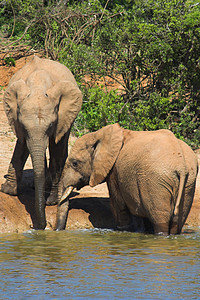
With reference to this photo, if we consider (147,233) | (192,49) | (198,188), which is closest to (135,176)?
(147,233)

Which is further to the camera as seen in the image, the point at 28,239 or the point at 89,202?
the point at 89,202

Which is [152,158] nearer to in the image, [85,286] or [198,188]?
[85,286]

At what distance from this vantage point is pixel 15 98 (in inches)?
293

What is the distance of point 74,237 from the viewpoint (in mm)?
6918

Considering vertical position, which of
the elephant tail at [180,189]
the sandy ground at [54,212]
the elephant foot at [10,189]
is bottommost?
the sandy ground at [54,212]

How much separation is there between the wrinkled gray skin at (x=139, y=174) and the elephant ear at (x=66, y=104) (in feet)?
1.00

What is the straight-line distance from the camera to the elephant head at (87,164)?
7219 millimetres

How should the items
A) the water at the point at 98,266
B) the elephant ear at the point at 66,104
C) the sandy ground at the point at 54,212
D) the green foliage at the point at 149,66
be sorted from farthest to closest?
the green foliage at the point at 149,66 < the elephant ear at the point at 66,104 < the sandy ground at the point at 54,212 < the water at the point at 98,266

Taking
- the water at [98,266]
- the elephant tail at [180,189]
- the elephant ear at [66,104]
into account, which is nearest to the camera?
the water at [98,266]

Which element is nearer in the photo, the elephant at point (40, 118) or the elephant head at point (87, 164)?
the elephant at point (40, 118)

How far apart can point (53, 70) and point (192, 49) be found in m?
4.19

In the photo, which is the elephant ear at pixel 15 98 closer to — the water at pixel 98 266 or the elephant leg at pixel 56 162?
the elephant leg at pixel 56 162

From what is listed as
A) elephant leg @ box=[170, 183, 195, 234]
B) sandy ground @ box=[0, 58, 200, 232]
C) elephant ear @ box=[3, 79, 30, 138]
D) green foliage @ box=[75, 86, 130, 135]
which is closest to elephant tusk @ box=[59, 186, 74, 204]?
sandy ground @ box=[0, 58, 200, 232]

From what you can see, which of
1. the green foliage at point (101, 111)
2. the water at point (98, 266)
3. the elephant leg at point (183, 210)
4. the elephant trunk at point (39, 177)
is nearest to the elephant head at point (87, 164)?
the water at point (98, 266)
